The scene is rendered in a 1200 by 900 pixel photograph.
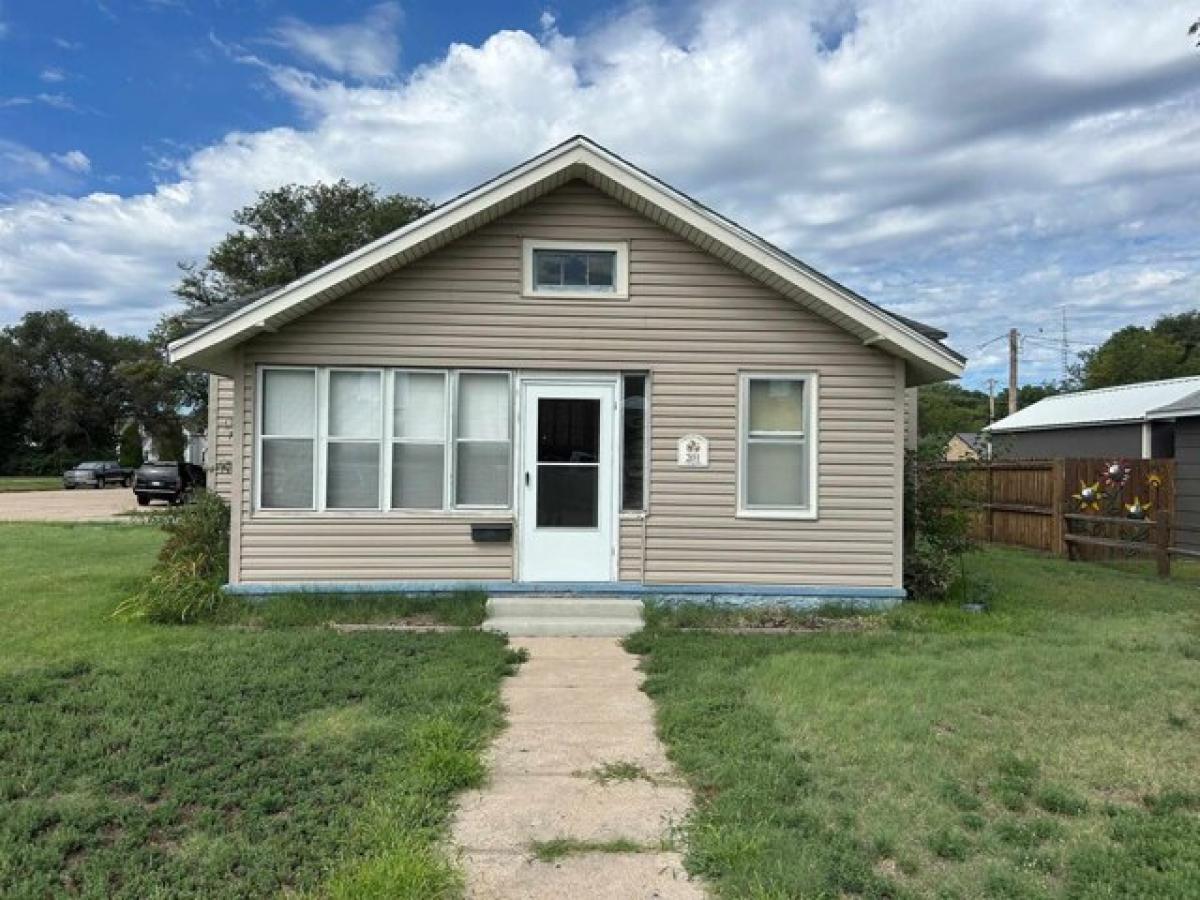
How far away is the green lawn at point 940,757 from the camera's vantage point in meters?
3.21

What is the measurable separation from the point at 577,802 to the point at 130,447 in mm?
61185

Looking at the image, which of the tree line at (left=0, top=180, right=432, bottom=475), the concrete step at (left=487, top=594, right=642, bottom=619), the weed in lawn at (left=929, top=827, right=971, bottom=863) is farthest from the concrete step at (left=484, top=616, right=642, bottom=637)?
the tree line at (left=0, top=180, right=432, bottom=475)

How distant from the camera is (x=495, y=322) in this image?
8.19 metres

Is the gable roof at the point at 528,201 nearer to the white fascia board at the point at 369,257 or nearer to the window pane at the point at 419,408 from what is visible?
the white fascia board at the point at 369,257

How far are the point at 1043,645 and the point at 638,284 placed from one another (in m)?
4.92

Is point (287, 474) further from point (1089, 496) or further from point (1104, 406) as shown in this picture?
point (1104, 406)

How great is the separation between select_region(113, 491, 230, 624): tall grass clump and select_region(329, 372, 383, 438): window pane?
181 cm

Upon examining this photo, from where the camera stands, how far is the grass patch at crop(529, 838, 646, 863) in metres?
3.35

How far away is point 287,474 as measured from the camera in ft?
26.8

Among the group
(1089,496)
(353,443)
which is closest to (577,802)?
(353,443)

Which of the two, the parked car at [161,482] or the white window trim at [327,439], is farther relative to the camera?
the parked car at [161,482]

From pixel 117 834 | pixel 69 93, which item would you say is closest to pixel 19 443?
pixel 69 93

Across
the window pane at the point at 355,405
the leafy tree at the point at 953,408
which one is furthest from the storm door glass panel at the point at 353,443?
the leafy tree at the point at 953,408

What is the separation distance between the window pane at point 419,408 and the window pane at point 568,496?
115 centimetres
